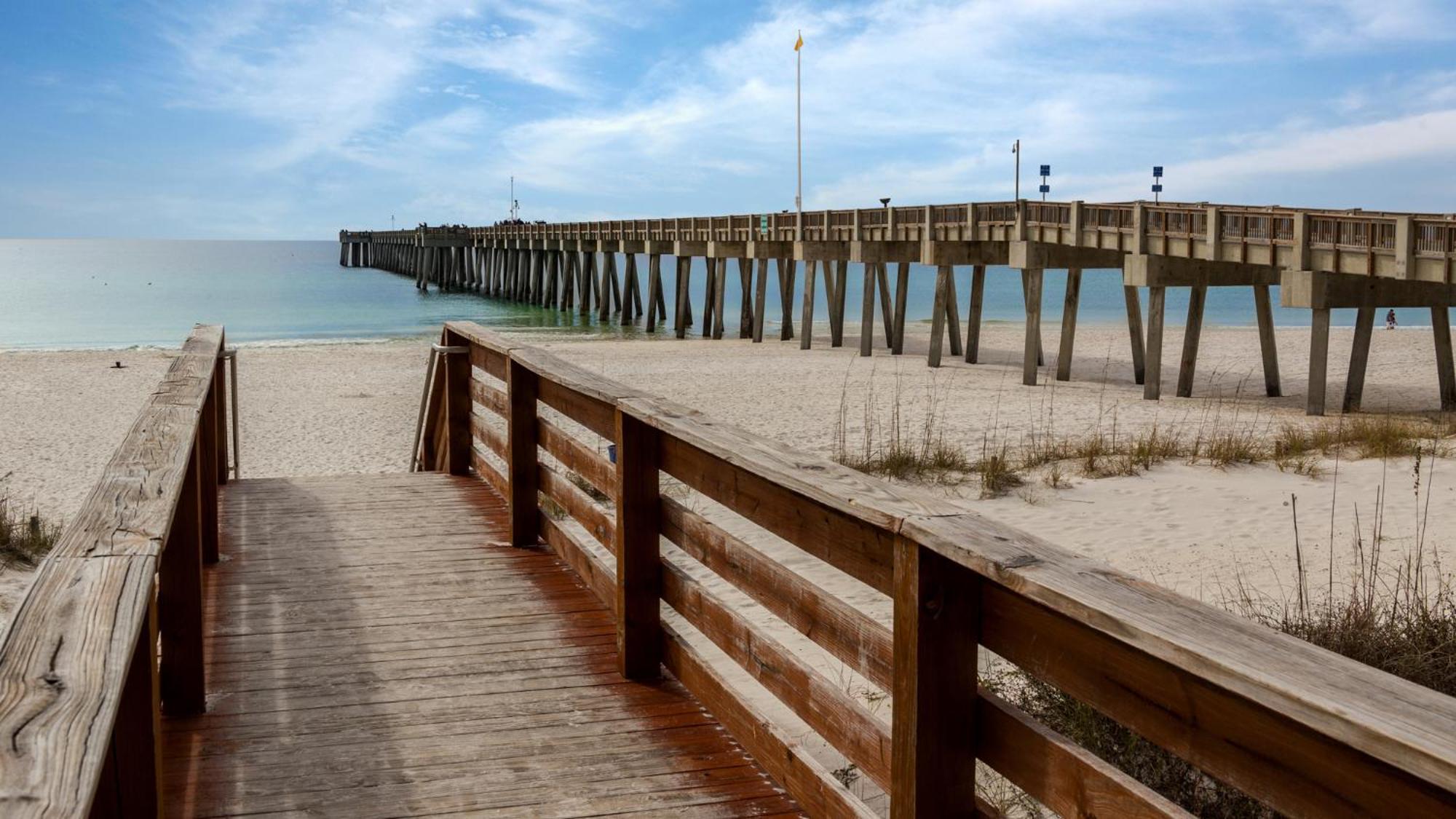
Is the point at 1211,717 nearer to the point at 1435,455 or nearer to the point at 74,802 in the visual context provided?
the point at 74,802

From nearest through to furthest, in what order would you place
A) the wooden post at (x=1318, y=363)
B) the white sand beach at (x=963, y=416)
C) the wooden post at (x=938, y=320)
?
1. the white sand beach at (x=963, y=416)
2. the wooden post at (x=1318, y=363)
3. the wooden post at (x=938, y=320)

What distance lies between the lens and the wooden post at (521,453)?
19.9 feet

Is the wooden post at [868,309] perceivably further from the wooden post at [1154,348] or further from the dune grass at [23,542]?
the dune grass at [23,542]

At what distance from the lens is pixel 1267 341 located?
66.2 feet

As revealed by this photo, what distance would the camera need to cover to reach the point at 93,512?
2910mm

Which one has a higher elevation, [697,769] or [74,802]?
[74,802]

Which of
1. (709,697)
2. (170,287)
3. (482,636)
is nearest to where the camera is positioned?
(709,697)

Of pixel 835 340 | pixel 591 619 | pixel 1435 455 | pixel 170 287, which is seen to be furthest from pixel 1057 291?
pixel 591 619

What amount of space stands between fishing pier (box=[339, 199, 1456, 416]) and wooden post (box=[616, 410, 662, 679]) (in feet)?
42.5

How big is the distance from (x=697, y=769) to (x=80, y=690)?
2057mm

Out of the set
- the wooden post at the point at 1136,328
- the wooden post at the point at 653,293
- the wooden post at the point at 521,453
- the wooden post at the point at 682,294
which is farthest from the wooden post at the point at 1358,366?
the wooden post at the point at 653,293

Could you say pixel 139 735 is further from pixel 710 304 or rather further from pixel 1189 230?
pixel 710 304

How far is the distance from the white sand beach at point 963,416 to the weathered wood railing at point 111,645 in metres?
3.63

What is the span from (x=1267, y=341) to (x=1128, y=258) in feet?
8.90
